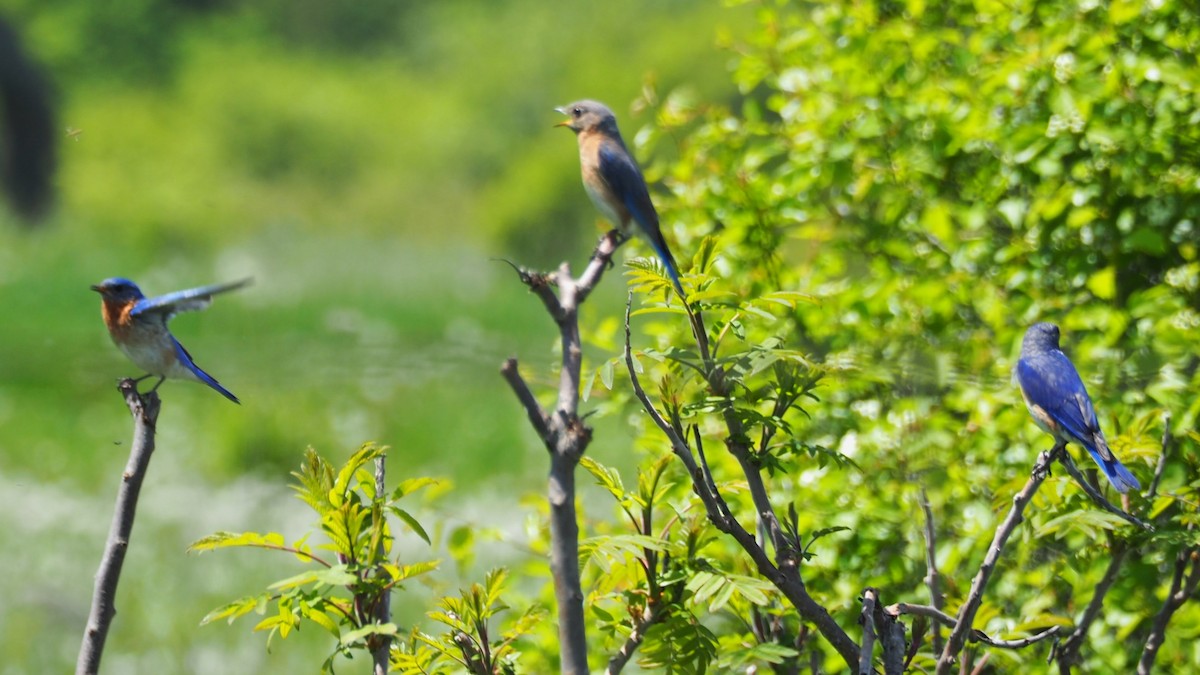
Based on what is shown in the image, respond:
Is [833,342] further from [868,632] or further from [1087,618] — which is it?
[868,632]

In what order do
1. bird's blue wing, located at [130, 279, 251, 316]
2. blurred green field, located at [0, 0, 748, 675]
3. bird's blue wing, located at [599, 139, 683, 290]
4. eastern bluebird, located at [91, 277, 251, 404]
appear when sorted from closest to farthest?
bird's blue wing, located at [130, 279, 251, 316]
eastern bluebird, located at [91, 277, 251, 404]
bird's blue wing, located at [599, 139, 683, 290]
blurred green field, located at [0, 0, 748, 675]

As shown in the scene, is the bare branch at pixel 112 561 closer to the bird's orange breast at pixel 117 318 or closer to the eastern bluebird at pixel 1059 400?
the bird's orange breast at pixel 117 318

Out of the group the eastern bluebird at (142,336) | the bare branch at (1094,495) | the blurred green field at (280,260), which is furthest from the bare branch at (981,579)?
the eastern bluebird at (142,336)

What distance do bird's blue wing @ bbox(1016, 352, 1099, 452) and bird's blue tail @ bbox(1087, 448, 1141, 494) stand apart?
21 millimetres

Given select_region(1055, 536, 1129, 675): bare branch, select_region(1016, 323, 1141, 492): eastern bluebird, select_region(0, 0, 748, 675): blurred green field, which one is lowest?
select_region(1055, 536, 1129, 675): bare branch

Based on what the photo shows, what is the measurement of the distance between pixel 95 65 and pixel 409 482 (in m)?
31.7

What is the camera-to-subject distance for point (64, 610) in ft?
19.6

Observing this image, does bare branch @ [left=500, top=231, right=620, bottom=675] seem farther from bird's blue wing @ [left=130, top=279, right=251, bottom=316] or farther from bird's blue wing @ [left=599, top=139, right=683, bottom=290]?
bird's blue wing @ [left=599, top=139, right=683, bottom=290]

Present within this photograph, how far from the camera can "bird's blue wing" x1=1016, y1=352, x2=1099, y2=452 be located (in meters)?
2.02

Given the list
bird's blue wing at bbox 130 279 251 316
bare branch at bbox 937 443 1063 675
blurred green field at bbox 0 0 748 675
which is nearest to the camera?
bare branch at bbox 937 443 1063 675

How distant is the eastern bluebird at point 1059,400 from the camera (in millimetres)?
1963

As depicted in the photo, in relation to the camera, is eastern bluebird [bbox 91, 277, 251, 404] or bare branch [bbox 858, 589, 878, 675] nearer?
bare branch [bbox 858, 589, 878, 675]

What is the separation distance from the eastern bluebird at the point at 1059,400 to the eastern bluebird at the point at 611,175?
108 centimetres

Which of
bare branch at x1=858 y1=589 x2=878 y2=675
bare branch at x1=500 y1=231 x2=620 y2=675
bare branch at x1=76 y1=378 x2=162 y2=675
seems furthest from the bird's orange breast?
bare branch at x1=858 y1=589 x2=878 y2=675
